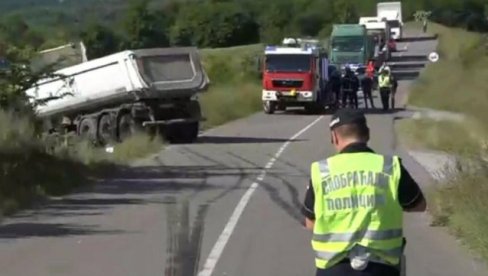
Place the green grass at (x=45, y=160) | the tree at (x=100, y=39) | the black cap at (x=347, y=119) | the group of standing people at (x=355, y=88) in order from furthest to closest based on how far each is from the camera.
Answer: the tree at (x=100, y=39), the group of standing people at (x=355, y=88), the green grass at (x=45, y=160), the black cap at (x=347, y=119)

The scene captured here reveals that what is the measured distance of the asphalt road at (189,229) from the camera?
512 inches

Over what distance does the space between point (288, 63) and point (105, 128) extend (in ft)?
53.9

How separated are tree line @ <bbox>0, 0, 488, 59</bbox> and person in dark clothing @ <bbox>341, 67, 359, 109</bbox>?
66.3ft

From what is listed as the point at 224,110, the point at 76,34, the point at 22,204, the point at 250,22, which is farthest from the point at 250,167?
the point at 250,22

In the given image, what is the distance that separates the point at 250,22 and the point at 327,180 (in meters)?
121

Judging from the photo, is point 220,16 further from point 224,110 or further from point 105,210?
point 105,210

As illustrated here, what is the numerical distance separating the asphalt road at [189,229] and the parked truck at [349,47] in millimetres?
37451

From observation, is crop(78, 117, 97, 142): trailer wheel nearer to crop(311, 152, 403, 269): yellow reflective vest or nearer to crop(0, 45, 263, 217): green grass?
crop(0, 45, 263, 217): green grass

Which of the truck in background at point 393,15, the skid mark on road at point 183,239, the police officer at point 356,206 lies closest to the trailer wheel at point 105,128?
the skid mark on road at point 183,239

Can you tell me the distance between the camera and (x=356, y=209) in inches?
243

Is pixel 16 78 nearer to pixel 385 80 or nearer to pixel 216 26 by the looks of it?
pixel 385 80

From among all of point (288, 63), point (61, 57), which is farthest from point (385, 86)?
point (61, 57)

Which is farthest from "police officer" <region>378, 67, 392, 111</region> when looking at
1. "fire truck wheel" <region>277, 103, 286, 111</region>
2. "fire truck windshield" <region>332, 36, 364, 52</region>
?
"fire truck windshield" <region>332, 36, 364, 52</region>

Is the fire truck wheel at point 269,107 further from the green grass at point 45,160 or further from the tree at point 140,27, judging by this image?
the tree at point 140,27
